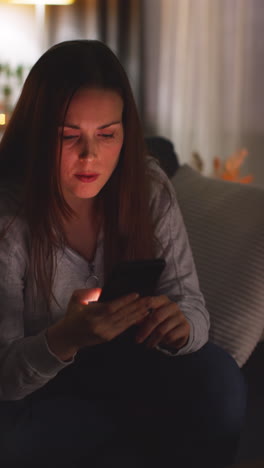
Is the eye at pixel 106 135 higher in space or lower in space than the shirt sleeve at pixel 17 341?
higher

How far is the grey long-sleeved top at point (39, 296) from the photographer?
108 cm

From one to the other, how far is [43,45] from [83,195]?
2.31 m

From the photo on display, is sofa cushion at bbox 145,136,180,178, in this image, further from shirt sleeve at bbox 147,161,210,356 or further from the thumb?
the thumb

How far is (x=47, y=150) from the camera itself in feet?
3.75

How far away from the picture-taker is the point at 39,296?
1196 mm

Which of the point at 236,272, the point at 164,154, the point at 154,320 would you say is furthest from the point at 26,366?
the point at 164,154

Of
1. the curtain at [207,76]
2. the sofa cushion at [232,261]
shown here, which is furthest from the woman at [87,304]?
the curtain at [207,76]

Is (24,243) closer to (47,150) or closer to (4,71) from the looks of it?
(47,150)

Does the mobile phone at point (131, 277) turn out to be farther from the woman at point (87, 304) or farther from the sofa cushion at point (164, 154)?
the sofa cushion at point (164, 154)

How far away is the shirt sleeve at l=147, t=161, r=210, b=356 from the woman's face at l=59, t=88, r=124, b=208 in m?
0.18

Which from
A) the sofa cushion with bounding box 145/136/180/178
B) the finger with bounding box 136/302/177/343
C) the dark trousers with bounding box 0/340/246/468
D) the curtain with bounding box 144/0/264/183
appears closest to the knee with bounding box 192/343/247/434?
the dark trousers with bounding box 0/340/246/468

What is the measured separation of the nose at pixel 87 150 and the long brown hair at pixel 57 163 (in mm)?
44

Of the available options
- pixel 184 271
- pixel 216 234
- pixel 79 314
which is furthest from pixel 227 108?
pixel 79 314

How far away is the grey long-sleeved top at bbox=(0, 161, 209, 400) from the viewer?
3.54 ft
